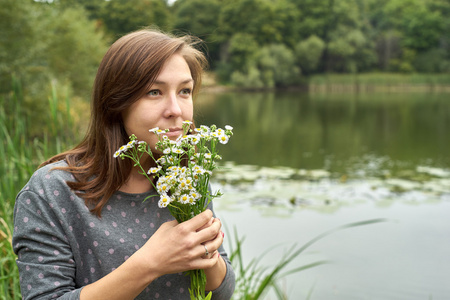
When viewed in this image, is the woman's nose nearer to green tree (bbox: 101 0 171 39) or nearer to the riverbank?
the riverbank

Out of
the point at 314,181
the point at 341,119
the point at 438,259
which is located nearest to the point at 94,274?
the point at 438,259

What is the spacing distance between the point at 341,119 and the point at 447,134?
5126 millimetres

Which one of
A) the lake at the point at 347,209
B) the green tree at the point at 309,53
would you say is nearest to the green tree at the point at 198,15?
the green tree at the point at 309,53

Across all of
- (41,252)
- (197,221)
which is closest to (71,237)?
(41,252)

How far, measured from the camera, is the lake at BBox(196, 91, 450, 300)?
14.9ft

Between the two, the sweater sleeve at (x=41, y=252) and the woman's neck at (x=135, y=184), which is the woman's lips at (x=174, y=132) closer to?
the woman's neck at (x=135, y=184)

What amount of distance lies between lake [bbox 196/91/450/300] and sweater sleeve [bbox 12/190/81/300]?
0.44 metres

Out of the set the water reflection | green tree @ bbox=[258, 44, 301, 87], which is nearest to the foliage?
the water reflection

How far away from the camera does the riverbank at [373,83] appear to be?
4125 centimetres

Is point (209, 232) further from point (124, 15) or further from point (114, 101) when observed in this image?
point (124, 15)

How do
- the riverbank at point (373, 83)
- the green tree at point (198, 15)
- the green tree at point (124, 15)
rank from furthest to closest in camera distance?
the green tree at point (198, 15) → the riverbank at point (373, 83) → the green tree at point (124, 15)

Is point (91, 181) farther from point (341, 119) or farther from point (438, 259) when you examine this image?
point (341, 119)

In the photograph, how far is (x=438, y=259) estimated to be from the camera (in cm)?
489

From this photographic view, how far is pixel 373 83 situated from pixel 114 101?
44179 millimetres
